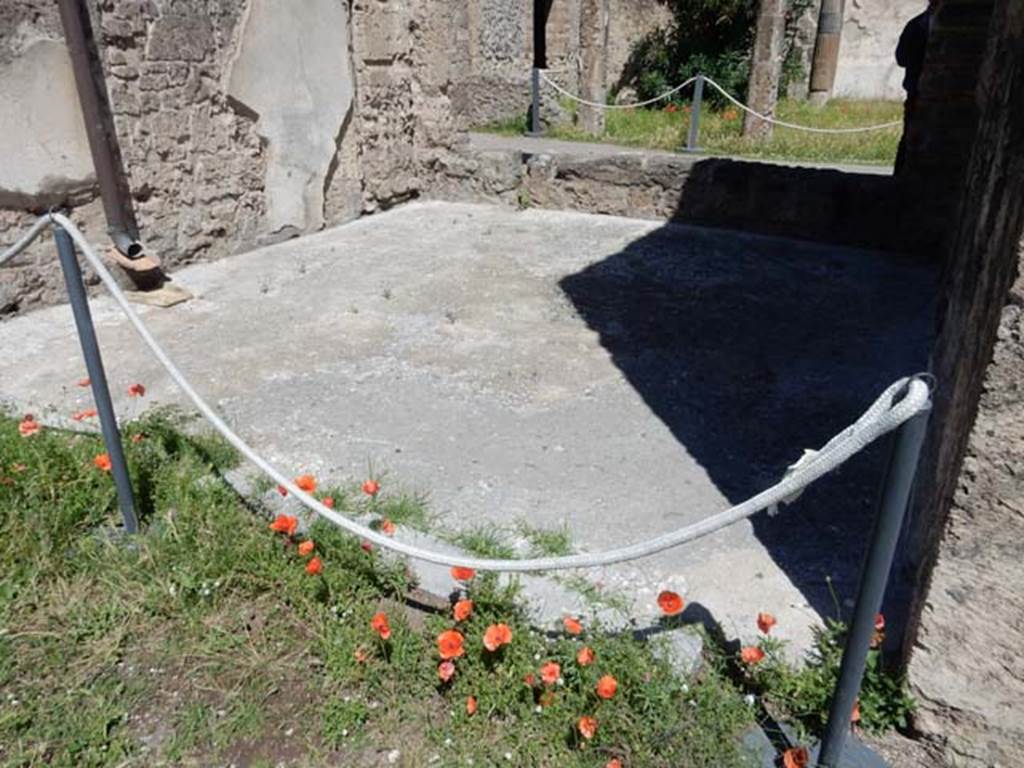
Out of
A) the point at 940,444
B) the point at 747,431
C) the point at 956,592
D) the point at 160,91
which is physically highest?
the point at 160,91

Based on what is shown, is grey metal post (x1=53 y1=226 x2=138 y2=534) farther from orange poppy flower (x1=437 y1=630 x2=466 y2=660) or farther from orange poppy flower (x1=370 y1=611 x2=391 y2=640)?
orange poppy flower (x1=437 y1=630 x2=466 y2=660)

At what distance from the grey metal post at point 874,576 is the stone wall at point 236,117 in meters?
4.38

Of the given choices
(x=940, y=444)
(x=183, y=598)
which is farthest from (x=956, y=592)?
(x=183, y=598)

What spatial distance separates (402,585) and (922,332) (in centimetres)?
320

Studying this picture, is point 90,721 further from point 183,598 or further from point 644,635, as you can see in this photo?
A: point 644,635

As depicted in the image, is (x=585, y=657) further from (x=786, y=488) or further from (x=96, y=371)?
(x=96, y=371)

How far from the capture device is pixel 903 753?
1657 millimetres

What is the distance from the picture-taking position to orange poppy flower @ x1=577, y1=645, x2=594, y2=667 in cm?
174

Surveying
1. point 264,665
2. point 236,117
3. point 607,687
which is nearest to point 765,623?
point 607,687

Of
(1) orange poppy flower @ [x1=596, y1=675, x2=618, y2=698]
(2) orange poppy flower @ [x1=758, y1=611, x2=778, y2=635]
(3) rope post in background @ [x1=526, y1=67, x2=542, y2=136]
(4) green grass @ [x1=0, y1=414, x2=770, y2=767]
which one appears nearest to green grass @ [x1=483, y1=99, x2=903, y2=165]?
(3) rope post in background @ [x1=526, y1=67, x2=542, y2=136]

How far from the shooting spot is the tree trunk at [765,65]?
10.3 metres

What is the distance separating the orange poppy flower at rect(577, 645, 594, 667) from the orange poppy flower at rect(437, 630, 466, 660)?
269 mm

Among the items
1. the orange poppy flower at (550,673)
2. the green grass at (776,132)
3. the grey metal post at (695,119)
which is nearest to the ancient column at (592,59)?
the green grass at (776,132)

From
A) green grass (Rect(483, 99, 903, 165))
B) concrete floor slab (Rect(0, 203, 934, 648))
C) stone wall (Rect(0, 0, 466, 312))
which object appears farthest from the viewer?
green grass (Rect(483, 99, 903, 165))
